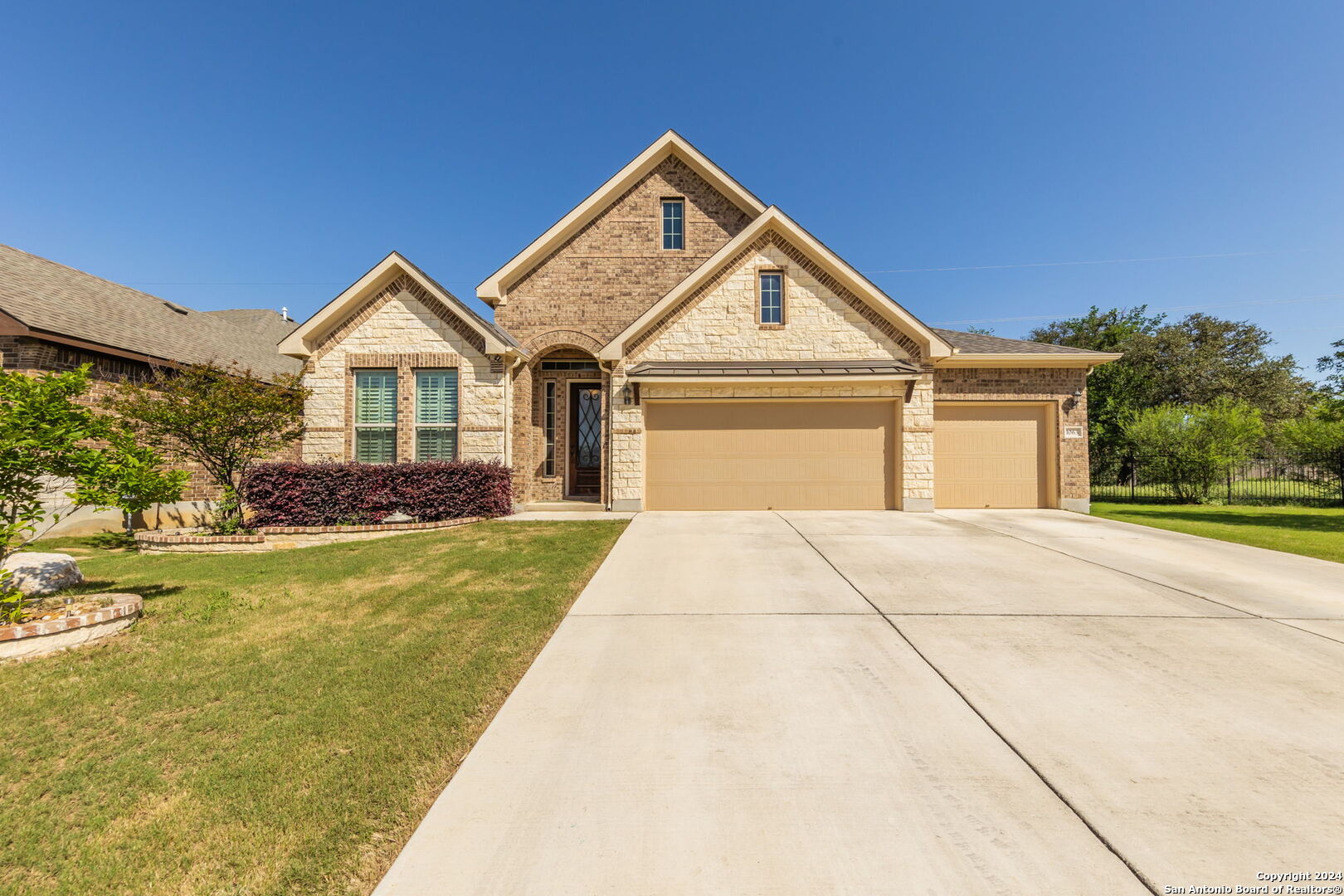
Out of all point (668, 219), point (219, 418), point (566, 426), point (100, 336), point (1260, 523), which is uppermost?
point (668, 219)

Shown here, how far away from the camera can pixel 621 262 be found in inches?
542

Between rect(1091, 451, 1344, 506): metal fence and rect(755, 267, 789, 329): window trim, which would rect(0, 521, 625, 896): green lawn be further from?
rect(1091, 451, 1344, 506): metal fence

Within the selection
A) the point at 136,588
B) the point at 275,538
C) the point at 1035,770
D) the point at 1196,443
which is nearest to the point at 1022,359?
the point at 1196,443

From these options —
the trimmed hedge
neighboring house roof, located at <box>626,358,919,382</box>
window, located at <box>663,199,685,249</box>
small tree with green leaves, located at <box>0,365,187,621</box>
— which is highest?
window, located at <box>663,199,685,249</box>

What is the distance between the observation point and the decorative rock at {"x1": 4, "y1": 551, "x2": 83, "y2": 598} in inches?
229

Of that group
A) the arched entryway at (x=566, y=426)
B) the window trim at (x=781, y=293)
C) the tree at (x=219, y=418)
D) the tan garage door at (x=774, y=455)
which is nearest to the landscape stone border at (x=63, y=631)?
the tree at (x=219, y=418)

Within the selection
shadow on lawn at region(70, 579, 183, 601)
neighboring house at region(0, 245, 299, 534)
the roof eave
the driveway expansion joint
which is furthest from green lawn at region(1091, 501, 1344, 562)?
neighboring house at region(0, 245, 299, 534)

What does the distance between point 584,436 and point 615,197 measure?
20.9ft

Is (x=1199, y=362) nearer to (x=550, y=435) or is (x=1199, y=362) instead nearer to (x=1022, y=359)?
(x=1022, y=359)

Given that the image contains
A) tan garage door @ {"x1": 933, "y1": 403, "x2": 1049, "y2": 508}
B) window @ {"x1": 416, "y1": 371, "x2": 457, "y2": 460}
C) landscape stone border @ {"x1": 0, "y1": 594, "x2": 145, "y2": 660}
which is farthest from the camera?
tan garage door @ {"x1": 933, "y1": 403, "x2": 1049, "y2": 508}

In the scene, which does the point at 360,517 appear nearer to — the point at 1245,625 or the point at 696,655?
the point at 696,655

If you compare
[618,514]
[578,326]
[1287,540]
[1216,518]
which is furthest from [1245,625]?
[578,326]

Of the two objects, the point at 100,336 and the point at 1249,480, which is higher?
the point at 100,336

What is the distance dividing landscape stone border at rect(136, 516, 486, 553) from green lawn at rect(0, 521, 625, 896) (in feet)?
12.0
